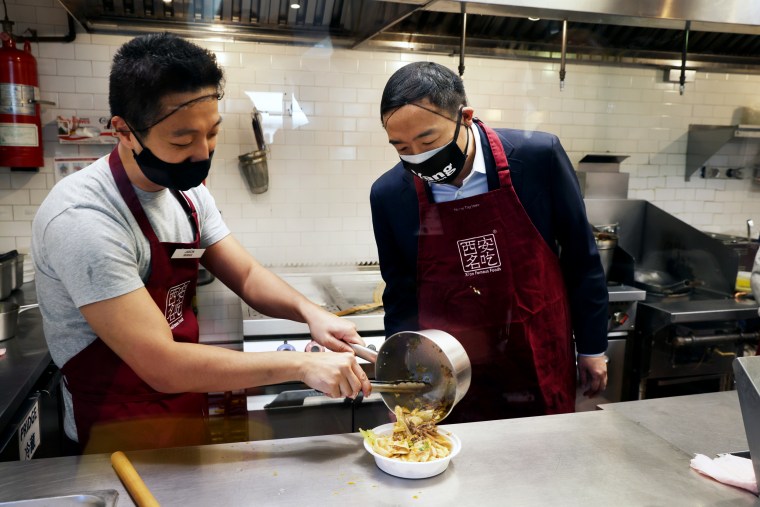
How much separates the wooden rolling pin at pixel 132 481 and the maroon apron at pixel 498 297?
1.12 meters

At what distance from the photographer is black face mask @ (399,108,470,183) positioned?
1.84 m

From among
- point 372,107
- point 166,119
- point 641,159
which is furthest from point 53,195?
point 641,159

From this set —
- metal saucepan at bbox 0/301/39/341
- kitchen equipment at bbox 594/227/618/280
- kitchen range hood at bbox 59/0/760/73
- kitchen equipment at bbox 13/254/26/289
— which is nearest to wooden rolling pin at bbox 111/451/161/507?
metal saucepan at bbox 0/301/39/341

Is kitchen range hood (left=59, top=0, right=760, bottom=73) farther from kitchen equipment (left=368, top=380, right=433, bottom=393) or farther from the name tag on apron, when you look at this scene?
kitchen equipment (left=368, top=380, right=433, bottom=393)

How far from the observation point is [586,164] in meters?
4.14

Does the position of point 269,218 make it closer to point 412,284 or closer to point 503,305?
point 412,284

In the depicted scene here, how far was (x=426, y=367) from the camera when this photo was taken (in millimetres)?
1467

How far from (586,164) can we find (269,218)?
7.35ft

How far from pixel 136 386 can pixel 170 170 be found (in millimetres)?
572

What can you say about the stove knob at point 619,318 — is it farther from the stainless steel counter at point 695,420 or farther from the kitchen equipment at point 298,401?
the stainless steel counter at point 695,420

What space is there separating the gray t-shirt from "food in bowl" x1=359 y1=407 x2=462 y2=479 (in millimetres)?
661

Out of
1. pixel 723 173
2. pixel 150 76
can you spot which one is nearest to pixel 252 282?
pixel 150 76

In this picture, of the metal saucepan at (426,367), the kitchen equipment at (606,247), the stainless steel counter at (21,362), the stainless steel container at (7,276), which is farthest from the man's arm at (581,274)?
the stainless steel container at (7,276)

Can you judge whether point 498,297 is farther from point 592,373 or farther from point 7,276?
point 7,276
